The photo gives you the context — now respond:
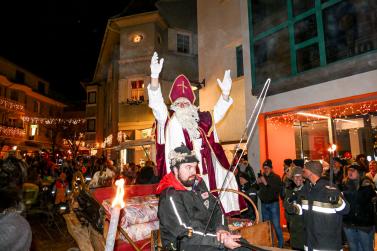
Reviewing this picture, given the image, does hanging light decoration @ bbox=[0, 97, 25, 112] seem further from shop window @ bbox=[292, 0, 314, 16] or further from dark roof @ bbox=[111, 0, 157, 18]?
shop window @ bbox=[292, 0, 314, 16]

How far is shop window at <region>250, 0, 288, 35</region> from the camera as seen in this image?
9211mm

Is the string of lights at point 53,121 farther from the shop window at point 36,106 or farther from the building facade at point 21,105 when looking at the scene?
the shop window at point 36,106

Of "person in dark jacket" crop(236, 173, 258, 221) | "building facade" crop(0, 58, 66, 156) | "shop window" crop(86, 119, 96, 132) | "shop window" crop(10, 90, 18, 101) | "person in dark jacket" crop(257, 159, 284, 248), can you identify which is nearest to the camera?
"person in dark jacket" crop(257, 159, 284, 248)

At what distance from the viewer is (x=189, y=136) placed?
4.83 metres

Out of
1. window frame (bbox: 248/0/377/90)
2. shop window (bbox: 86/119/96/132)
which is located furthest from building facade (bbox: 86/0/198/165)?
window frame (bbox: 248/0/377/90)

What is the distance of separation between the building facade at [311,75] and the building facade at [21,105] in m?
26.5

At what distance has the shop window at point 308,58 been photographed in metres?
8.23

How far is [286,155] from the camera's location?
393 inches

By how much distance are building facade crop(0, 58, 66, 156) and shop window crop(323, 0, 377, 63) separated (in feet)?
94.3

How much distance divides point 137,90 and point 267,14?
1262 cm

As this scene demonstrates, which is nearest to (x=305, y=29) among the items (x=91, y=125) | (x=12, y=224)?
(x=12, y=224)

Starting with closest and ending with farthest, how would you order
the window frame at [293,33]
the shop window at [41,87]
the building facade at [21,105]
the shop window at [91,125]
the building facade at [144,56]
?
the window frame at [293,33] < the building facade at [144,56] < the shop window at [91,125] < the building facade at [21,105] < the shop window at [41,87]

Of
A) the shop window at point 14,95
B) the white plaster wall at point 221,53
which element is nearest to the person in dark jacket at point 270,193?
the white plaster wall at point 221,53

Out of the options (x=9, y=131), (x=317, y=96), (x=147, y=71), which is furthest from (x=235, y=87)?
(x=9, y=131)
